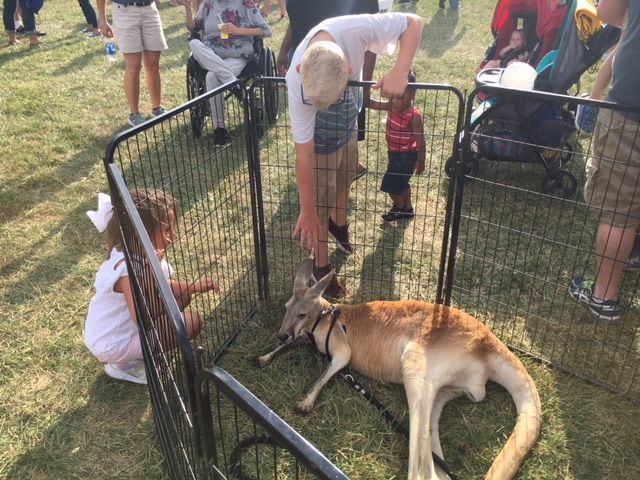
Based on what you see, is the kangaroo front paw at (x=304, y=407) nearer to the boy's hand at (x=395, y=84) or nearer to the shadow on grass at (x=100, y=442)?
the shadow on grass at (x=100, y=442)

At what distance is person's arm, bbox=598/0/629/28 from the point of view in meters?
3.05

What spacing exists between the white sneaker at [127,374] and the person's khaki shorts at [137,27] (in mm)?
4302

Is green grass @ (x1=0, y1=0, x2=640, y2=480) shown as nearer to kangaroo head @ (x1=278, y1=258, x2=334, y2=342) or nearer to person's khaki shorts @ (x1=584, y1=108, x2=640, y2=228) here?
kangaroo head @ (x1=278, y1=258, x2=334, y2=342)

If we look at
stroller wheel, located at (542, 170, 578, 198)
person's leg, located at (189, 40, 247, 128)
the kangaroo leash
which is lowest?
the kangaroo leash

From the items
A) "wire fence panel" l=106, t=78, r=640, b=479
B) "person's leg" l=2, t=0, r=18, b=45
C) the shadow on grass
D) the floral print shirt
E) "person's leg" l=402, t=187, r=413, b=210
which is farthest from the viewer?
"person's leg" l=2, t=0, r=18, b=45

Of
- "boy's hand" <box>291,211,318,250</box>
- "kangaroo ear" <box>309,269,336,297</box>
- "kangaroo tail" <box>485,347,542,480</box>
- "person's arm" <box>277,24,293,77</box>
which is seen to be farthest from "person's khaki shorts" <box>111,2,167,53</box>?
"kangaroo tail" <box>485,347,542,480</box>

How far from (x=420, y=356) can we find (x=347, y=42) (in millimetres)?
1694

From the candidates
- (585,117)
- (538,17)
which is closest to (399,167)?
(585,117)

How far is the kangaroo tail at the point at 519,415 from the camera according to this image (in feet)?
8.04

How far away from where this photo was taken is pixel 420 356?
9.20 feet

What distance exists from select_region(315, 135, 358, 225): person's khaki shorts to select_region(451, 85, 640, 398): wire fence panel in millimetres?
757

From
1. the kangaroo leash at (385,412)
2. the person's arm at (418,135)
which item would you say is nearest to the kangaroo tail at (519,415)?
the kangaroo leash at (385,412)

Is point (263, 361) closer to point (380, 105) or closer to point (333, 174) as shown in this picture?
point (333, 174)

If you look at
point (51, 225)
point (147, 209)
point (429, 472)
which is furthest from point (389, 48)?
point (51, 225)
